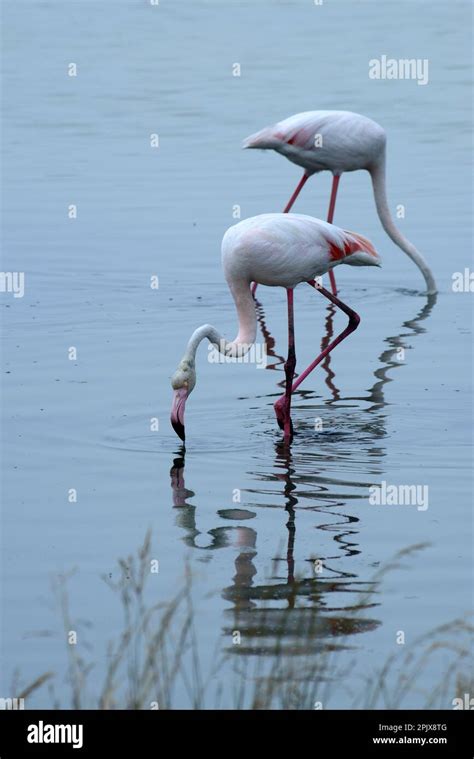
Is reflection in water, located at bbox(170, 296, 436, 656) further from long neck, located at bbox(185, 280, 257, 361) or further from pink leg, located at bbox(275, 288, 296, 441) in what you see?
long neck, located at bbox(185, 280, 257, 361)

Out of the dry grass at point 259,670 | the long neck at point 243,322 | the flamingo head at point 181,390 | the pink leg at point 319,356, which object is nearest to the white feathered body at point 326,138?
the pink leg at point 319,356

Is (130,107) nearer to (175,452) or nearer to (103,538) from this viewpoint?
(175,452)

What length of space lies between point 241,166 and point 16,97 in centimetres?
766

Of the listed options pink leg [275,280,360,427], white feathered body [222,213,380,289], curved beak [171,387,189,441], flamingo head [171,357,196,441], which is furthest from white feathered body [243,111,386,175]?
curved beak [171,387,189,441]

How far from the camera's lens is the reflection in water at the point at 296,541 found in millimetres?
5945

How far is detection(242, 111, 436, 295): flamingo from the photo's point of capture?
42.6 ft

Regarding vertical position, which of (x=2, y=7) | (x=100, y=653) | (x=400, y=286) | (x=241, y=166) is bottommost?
(x=100, y=653)

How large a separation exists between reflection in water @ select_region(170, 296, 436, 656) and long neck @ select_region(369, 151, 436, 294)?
119 inches

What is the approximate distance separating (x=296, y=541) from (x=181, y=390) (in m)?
1.72

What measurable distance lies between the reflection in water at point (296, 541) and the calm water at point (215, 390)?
2 cm

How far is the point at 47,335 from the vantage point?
11.9 meters

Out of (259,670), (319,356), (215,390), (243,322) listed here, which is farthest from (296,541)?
(319,356)
